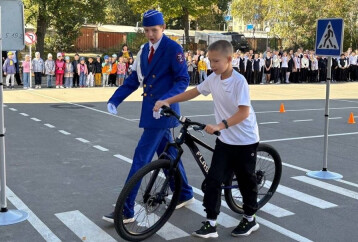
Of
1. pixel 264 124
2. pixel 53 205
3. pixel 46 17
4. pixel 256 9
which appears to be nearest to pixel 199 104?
pixel 264 124

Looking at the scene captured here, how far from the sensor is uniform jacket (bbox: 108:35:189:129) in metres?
4.98

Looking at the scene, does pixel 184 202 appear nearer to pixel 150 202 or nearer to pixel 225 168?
pixel 150 202

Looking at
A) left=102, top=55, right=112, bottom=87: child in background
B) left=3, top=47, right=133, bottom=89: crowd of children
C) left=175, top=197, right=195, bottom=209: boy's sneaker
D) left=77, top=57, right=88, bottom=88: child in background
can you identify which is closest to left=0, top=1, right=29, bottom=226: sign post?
left=175, top=197, right=195, bottom=209: boy's sneaker

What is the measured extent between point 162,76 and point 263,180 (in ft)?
5.60

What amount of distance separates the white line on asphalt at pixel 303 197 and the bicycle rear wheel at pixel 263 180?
7 cm

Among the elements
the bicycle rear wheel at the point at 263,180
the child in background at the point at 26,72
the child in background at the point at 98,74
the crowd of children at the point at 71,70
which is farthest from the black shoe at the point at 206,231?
the child in background at the point at 98,74

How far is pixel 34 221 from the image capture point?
5.22 m

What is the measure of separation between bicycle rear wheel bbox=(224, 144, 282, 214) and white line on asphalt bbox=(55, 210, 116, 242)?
1.36 meters

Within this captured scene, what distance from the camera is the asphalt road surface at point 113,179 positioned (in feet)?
16.5

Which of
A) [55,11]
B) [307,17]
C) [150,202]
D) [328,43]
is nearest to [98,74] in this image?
[55,11]

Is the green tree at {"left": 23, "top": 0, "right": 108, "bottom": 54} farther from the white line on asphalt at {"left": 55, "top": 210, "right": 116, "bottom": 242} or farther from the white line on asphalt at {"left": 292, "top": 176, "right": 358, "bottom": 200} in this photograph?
the white line on asphalt at {"left": 55, "top": 210, "right": 116, "bottom": 242}

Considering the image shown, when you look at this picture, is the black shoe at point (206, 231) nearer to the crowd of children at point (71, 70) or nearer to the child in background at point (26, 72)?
the crowd of children at point (71, 70)

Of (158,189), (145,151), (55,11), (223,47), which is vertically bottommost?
(158,189)

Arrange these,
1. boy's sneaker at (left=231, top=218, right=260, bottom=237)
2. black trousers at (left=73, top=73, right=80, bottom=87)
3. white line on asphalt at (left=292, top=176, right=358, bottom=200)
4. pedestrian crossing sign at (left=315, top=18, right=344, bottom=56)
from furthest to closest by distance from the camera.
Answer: black trousers at (left=73, top=73, right=80, bottom=87)
pedestrian crossing sign at (left=315, top=18, right=344, bottom=56)
white line on asphalt at (left=292, top=176, right=358, bottom=200)
boy's sneaker at (left=231, top=218, right=260, bottom=237)
